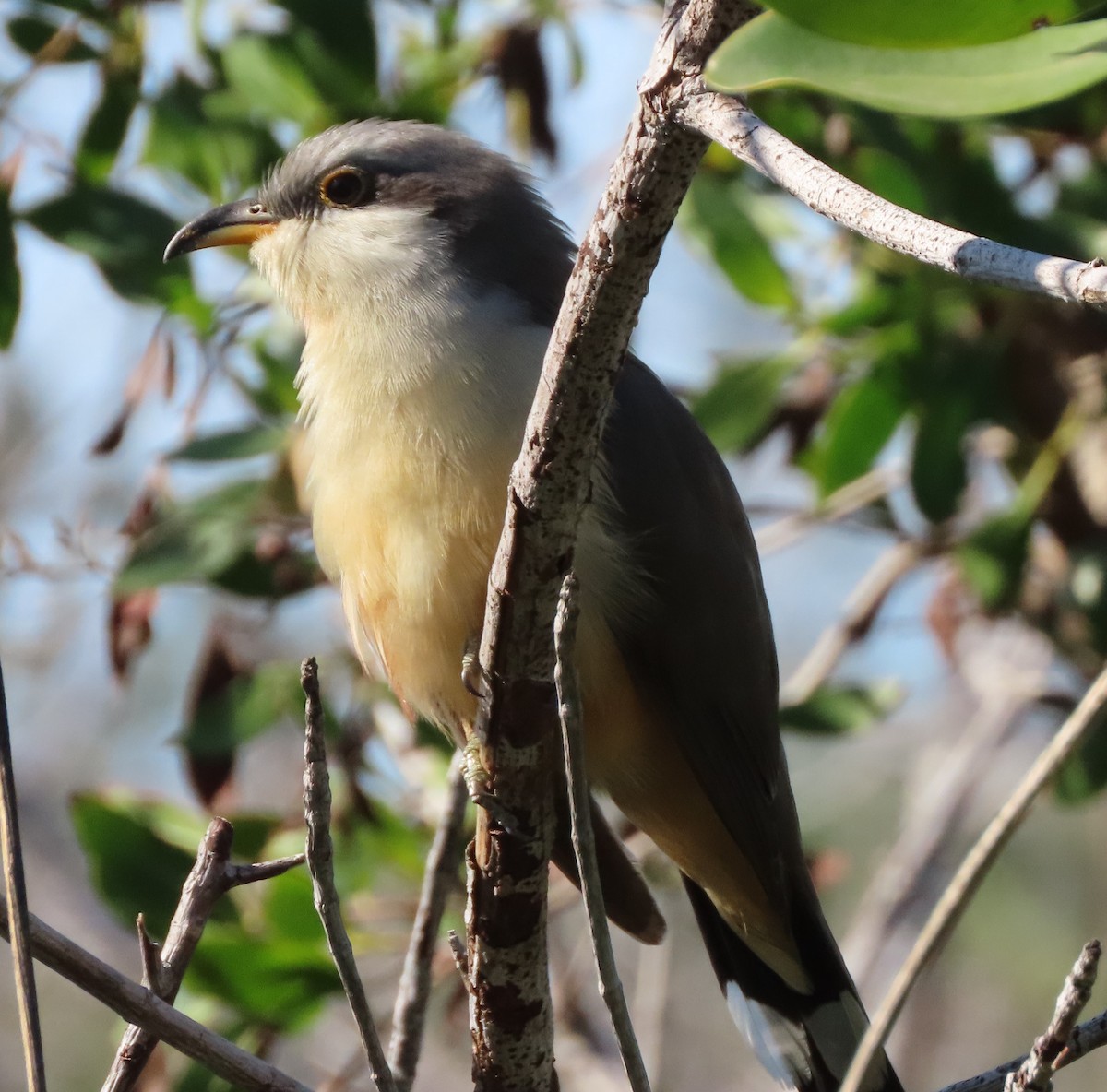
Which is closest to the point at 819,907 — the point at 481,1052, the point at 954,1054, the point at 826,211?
the point at 481,1052

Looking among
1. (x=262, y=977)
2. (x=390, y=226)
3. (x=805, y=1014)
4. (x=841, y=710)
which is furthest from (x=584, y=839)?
(x=841, y=710)

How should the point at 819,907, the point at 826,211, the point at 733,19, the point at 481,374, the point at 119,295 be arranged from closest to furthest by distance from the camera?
the point at 826,211 < the point at 733,19 < the point at 481,374 < the point at 819,907 < the point at 119,295

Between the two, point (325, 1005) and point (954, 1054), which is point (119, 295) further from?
point (954, 1054)

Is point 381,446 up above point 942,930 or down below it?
above

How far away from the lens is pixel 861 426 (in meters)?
3.99

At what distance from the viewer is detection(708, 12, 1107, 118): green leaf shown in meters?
1.19

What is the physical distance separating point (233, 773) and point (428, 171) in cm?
163

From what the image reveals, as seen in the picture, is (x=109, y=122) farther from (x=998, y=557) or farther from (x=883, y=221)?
(x=883, y=221)

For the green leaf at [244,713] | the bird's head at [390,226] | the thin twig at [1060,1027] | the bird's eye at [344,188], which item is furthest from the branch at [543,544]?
the bird's eye at [344,188]

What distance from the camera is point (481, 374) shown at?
295 centimetres

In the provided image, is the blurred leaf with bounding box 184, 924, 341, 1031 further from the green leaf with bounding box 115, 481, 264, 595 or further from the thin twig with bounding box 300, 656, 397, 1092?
the thin twig with bounding box 300, 656, 397, 1092

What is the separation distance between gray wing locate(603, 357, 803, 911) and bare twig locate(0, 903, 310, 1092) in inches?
47.4

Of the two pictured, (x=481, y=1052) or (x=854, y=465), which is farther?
(x=854, y=465)

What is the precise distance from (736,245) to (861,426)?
585 mm
